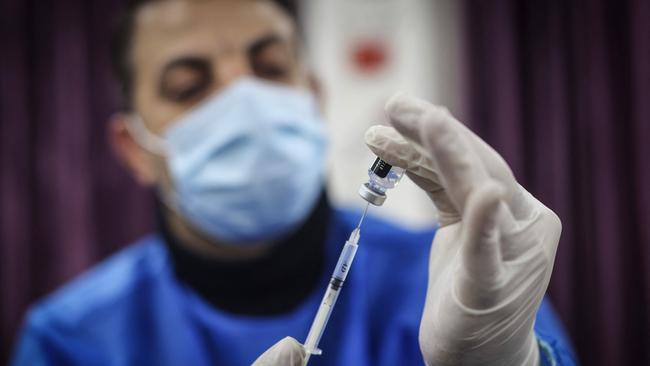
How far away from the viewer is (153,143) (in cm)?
116

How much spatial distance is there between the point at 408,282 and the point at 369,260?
102 millimetres

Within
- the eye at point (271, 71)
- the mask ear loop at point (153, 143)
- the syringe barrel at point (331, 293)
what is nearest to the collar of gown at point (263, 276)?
the mask ear loop at point (153, 143)

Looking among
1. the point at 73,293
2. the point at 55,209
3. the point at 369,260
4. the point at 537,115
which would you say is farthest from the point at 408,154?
the point at 55,209

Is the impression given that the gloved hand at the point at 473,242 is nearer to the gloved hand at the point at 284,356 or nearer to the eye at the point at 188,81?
the gloved hand at the point at 284,356

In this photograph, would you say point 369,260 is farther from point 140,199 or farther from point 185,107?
point 140,199

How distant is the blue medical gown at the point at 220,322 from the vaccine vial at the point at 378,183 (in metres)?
0.53

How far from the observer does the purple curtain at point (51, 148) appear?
Result: 1.80 m

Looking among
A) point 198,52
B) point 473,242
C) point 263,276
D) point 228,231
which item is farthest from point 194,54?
point 473,242

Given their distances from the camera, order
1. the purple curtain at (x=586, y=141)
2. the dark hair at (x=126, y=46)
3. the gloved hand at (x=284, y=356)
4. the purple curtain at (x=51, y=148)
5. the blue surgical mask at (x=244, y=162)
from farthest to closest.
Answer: the purple curtain at (x=51, y=148), the purple curtain at (x=586, y=141), the dark hair at (x=126, y=46), the blue surgical mask at (x=244, y=162), the gloved hand at (x=284, y=356)

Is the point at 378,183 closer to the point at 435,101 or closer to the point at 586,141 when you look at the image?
the point at 586,141

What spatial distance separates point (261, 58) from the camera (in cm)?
117

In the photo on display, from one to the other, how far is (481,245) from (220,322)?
2.67 feet

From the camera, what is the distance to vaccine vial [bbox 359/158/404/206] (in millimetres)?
511

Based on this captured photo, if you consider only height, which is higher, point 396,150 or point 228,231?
point 396,150
